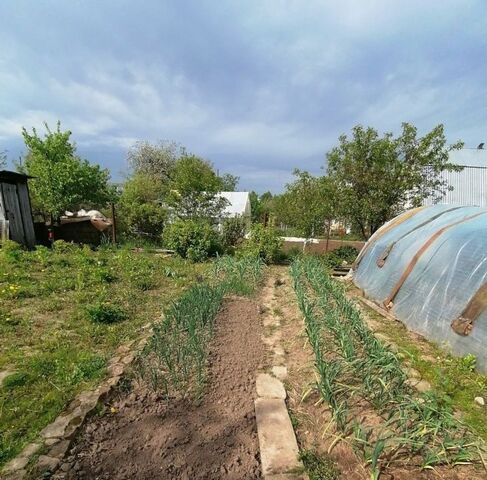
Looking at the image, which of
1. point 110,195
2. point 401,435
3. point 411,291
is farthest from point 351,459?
point 110,195

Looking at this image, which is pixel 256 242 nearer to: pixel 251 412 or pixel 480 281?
pixel 480 281

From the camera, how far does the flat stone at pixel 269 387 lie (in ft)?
8.66

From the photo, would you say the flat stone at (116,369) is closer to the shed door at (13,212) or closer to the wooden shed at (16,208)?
the wooden shed at (16,208)

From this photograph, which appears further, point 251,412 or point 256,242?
point 256,242

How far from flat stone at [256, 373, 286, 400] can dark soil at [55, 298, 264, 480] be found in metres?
0.06

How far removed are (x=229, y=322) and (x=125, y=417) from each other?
1.98 metres

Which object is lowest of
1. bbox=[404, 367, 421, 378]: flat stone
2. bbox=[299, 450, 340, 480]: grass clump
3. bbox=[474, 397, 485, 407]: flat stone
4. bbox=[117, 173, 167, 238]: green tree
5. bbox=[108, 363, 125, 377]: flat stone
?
bbox=[474, 397, 485, 407]: flat stone

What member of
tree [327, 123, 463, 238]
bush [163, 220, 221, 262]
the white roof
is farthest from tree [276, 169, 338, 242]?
the white roof

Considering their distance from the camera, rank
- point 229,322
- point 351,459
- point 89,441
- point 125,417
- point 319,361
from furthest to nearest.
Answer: point 229,322 → point 319,361 → point 125,417 → point 89,441 → point 351,459

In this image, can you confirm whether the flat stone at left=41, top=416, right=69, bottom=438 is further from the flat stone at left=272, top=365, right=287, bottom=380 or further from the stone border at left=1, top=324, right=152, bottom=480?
the flat stone at left=272, top=365, right=287, bottom=380

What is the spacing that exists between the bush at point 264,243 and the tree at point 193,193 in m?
2.44

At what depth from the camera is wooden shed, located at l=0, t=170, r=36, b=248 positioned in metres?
9.95

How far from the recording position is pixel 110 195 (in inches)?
548

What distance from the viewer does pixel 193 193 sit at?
38.9 feet
